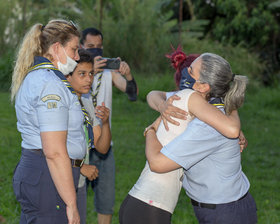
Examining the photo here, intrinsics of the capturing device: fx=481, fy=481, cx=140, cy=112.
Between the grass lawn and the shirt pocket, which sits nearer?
the shirt pocket

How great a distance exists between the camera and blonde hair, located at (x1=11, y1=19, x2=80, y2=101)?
9.51 feet

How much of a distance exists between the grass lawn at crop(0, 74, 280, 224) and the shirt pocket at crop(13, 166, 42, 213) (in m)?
0.39

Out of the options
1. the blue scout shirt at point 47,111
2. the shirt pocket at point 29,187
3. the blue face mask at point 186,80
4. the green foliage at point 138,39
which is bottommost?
the green foliage at point 138,39

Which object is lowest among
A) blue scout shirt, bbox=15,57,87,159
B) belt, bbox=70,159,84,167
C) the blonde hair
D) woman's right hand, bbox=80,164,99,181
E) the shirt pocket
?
woman's right hand, bbox=80,164,99,181

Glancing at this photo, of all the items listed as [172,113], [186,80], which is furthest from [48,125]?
[186,80]

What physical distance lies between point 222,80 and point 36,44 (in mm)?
1128

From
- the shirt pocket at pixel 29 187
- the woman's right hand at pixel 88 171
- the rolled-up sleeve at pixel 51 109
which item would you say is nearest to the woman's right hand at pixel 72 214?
the shirt pocket at pixel 29 187

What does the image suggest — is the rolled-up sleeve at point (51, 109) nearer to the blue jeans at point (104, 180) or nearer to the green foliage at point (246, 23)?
the blue jeans at point (104, 180)

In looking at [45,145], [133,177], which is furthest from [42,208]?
[133,177]

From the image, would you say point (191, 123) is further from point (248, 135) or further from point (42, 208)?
point (248, 135)

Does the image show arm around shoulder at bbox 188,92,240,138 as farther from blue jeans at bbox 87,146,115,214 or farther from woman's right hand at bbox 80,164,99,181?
blue jeans at bbox 87,146,115,214

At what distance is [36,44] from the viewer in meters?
2.90

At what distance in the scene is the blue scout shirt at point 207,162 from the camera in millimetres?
2668

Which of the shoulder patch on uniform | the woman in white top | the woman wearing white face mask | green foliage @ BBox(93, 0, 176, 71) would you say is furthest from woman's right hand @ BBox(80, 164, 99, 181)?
green foliage @ BBox(93, 0, 176, 71)
